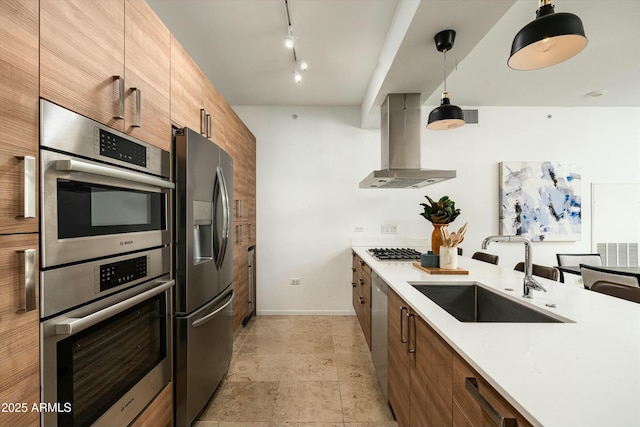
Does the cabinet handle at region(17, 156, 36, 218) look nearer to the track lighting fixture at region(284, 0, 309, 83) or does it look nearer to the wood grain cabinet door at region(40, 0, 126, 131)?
the wood grain cabinet door at region(40, 0, 126, 131)

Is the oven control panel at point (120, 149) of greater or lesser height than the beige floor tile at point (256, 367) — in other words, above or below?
above

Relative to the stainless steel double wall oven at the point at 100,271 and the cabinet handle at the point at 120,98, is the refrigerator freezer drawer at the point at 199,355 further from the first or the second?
the cabinet handle at the point at 120,98

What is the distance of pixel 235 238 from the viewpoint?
2936mm

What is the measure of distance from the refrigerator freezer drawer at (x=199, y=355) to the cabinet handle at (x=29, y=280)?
859 millimetres

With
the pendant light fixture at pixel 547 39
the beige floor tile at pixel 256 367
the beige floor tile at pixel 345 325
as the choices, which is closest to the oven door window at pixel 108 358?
the beige floor tile at pixel 256 367

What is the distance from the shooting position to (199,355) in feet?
5.71

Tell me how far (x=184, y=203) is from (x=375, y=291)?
148 centimetres

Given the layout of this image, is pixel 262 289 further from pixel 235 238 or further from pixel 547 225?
pixel 547 225

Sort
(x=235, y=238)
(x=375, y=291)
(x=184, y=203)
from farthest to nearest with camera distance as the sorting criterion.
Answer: (x=235, y=238), (x=375, y=291), (x=184, y=203)

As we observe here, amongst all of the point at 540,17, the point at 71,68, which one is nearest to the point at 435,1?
the point at 540,17

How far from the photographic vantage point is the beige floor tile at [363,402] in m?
1.89

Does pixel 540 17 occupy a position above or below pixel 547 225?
above

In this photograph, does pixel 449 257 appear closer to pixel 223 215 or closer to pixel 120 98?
pixel 223 215

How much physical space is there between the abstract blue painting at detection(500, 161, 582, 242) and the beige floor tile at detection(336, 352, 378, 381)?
2.63 metres
